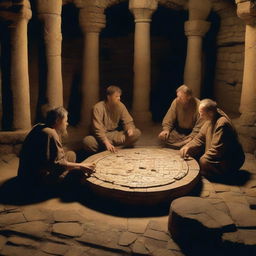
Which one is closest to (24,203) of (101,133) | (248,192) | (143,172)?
(143,172)

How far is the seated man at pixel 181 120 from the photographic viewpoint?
771cm

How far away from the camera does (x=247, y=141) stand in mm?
8031

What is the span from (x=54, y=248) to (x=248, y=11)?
20.5ft

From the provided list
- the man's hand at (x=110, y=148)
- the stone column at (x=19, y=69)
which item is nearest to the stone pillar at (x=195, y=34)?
the man's hand at (x=110, y=148)

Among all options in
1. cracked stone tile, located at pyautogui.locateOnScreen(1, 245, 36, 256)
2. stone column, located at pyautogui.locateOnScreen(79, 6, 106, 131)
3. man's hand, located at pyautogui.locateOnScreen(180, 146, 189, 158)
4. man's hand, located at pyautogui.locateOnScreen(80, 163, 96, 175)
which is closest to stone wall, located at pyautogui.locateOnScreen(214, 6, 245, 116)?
stone column, located at pyautogui.locateOnScreen(79, 6, 106, 131)

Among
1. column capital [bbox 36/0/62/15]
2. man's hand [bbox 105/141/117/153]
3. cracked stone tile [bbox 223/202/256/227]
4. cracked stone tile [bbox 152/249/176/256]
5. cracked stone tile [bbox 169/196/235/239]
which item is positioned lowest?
cracked stone tile [bbox 152/249/176/256]

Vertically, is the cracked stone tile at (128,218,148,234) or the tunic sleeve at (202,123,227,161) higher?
the tunic sleeve at (202,123,227,161)

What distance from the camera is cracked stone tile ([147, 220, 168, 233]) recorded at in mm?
4769

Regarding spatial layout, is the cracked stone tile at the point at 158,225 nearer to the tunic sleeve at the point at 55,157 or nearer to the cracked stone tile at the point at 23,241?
the cracked stone tile at the point at 23,241

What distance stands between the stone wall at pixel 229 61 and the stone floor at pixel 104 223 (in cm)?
534

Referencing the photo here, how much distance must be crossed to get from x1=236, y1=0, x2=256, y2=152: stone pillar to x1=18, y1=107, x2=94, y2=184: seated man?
13.2 ft

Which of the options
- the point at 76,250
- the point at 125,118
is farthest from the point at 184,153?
the point at 76,250

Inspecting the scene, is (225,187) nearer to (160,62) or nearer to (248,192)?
(248,192)

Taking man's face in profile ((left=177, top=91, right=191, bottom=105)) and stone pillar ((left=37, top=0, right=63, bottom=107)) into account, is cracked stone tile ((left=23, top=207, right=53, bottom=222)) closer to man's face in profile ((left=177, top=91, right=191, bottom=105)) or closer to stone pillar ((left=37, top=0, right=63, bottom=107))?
stone pillar ((left=37, top=0, right=63, bottom=107))
